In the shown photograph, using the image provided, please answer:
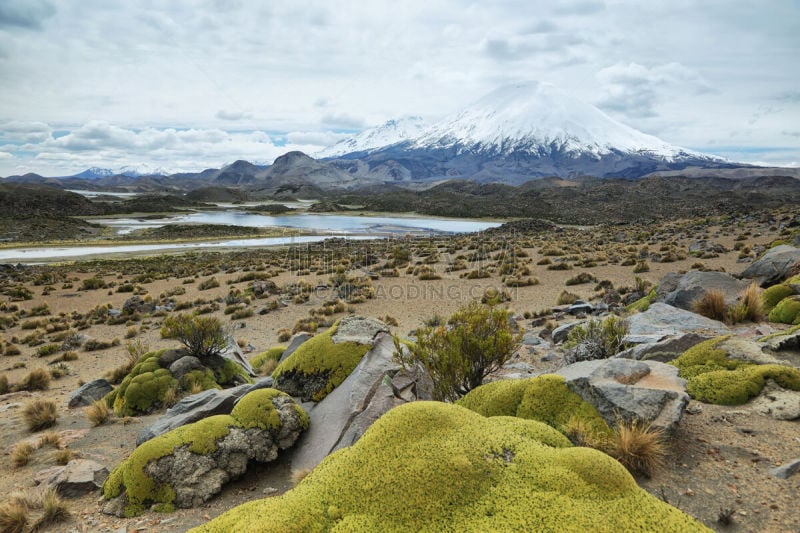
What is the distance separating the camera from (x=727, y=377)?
19.1 ft

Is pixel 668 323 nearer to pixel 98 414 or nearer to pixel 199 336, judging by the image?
pixel 199 336

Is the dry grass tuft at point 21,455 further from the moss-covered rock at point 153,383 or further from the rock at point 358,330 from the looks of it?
the rock at point 358,330

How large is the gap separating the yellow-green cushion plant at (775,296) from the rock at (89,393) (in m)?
15.7

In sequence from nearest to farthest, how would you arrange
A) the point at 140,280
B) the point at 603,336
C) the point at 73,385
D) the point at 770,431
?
1. the point at 770,431
2. the point at 603,336
3. the point at 73,385
4. the point at 140,280

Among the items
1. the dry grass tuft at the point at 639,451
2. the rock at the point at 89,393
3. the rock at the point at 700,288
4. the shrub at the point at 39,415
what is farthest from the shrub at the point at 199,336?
the rock at the point at 700,288

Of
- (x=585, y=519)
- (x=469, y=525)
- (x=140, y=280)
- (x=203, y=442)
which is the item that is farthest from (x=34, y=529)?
(x=140, y=280)

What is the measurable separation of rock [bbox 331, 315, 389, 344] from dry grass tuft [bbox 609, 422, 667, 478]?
485cm

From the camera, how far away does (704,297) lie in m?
11.1

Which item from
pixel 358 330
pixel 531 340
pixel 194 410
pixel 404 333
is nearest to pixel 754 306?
pixel 531 340

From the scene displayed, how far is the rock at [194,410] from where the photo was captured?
23.1 feet

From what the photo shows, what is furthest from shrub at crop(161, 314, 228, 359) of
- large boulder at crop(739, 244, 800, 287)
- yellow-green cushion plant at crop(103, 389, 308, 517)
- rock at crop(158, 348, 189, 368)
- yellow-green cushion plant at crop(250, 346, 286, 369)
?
large boulder at crop(739, 244, 800, 287)

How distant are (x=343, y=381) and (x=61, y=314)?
68.8ft

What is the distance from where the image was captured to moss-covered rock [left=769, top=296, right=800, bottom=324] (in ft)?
29.4

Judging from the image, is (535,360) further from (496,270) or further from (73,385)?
(496,270)
